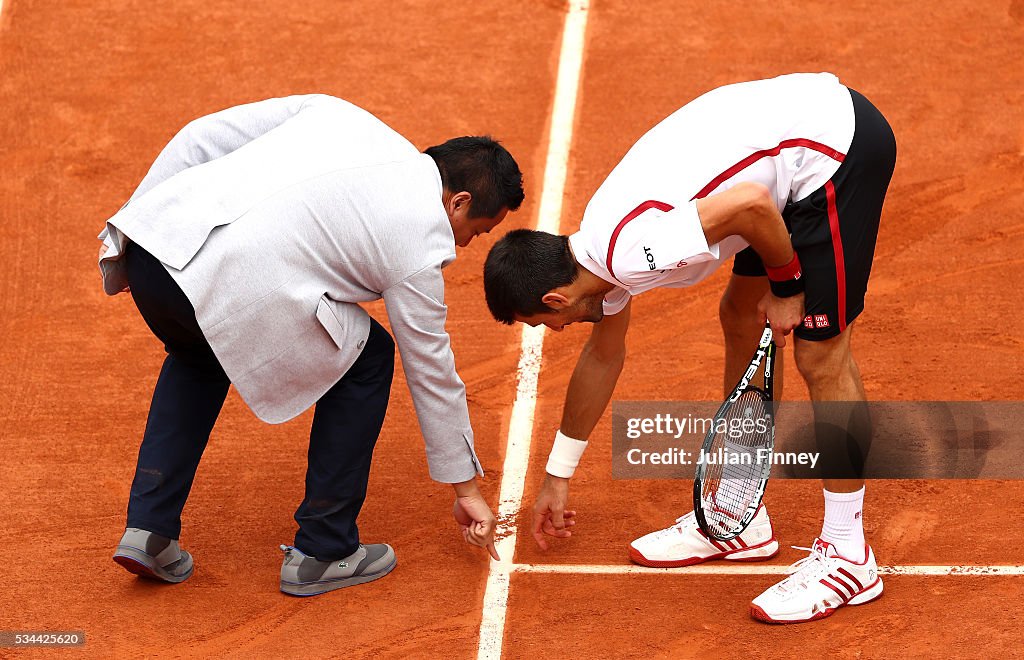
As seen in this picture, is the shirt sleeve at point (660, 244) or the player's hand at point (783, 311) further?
the player's hand at point (783, 311)

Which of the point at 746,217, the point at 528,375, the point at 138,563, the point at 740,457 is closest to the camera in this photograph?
the point at 746,217

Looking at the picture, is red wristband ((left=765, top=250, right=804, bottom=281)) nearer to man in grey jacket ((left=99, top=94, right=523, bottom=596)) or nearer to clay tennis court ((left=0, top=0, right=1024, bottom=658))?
man in grey jacket ((left=99, top=94, right=523, bottom=596))

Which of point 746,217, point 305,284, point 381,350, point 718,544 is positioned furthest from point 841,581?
point 305,284

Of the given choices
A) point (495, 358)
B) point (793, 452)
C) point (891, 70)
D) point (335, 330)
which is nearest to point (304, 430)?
point (495, 358)

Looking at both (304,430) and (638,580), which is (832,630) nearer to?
(638,580)

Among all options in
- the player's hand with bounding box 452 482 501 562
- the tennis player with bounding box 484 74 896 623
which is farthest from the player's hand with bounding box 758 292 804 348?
the player's hand with bounding box 452 482 501 562

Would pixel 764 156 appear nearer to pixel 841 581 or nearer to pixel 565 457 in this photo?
pixel 565 457

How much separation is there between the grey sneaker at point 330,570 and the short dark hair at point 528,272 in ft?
4.03

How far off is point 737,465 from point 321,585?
1676 millimetres

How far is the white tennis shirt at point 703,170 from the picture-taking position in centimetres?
448

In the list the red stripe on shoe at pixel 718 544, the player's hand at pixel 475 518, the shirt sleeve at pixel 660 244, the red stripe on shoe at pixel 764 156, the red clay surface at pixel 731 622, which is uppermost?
the red stripe on shoe at pixel 764 156

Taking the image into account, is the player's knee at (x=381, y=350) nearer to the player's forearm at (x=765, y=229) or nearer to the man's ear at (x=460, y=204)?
the man's ear at (x=460, y=204)

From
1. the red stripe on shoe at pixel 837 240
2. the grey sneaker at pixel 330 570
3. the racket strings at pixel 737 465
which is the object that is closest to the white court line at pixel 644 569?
the racket strings at pixel 737 465

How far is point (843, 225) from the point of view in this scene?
464 cm
